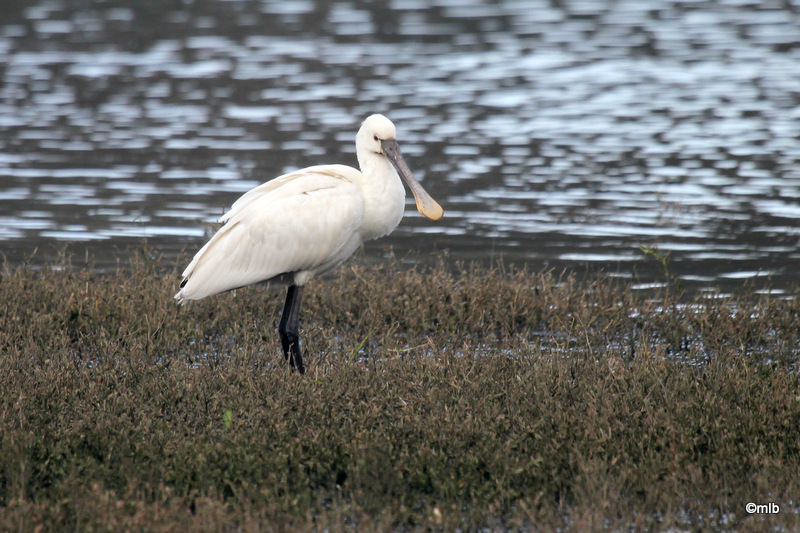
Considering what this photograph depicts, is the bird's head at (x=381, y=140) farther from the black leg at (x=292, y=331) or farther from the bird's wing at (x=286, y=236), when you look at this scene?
the black leg at (x=292, y=331)

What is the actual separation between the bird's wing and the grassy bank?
0.48m

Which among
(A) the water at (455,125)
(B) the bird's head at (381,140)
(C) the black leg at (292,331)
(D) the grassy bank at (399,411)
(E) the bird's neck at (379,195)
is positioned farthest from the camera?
(A) the water at (455,125)

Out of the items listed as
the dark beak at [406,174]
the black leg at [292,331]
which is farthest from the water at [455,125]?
the black leg at [292,331]

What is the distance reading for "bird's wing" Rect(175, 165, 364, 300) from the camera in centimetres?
657

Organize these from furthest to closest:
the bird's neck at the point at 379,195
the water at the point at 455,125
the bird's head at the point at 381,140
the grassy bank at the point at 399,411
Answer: the water at the point at 455,125 → the bird's head at the point at 381,140 → the bird's neck at the point at 379,195 → the grassy bank at the point at 399,411

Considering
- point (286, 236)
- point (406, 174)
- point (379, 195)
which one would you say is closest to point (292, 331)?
point (286, 236)

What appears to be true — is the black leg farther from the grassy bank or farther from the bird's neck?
the bird's neck

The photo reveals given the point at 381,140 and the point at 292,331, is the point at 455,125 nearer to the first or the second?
the point at 381,140

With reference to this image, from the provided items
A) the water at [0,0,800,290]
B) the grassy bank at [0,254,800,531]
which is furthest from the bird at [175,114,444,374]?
the water at [0,0,800,290]

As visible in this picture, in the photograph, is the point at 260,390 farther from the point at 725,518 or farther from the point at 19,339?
the point at 725,518

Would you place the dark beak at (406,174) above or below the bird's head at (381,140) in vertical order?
below

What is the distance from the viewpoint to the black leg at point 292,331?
6.55 metres

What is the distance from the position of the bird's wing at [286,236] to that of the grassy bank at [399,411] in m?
0.48

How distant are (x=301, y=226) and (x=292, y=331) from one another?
62cm
